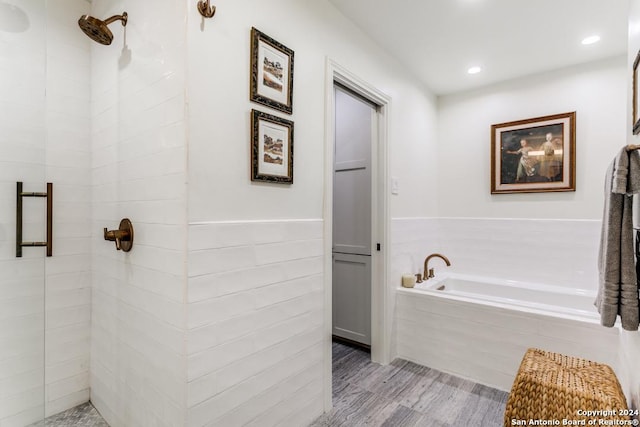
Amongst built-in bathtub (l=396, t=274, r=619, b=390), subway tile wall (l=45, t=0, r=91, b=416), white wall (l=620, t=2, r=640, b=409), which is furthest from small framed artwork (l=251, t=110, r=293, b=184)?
built-in bathtub (l=396, t=274, r=619, b=390)

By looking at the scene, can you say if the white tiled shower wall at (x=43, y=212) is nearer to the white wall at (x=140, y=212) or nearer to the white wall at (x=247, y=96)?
the white wall at (x=140, y=212)

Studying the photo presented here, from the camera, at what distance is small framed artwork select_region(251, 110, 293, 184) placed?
1561 millimetres

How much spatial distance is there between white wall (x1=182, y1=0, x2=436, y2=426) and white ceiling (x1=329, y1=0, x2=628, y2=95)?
0.36 meters

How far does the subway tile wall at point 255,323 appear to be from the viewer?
136 centimetres

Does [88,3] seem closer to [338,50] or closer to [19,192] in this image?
[19,192]

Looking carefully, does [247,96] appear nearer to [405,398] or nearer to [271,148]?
[271,148]

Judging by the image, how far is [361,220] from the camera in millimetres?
2900

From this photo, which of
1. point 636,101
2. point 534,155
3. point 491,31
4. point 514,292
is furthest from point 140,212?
point 534,155

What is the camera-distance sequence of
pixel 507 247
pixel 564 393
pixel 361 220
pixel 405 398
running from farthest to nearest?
pixel 507 247 → pixel 361 220 → pixel 405 398 → pixel 564 393

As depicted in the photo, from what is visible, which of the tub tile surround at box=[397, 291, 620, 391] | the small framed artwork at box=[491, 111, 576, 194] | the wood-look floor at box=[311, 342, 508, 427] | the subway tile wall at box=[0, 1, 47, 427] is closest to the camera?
the subway tile wall at box=[0, 1, 47, 427]

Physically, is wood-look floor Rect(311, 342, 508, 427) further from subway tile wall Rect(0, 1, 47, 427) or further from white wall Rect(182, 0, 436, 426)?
subway tile wall Rect(0, 1, 47, 427)

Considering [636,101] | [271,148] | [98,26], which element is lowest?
[271,148]

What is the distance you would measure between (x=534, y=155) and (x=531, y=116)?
38 cm

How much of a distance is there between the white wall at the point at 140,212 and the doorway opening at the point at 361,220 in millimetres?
1227
